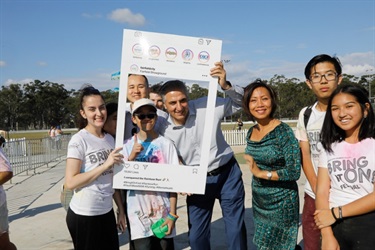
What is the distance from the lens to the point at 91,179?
281 centimetres

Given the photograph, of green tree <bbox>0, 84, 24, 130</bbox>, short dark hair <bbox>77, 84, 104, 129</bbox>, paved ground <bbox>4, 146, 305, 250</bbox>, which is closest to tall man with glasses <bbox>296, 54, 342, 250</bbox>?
paved ground <bbox>4, 146, 305, 250</bbox>

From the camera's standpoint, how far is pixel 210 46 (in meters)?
3.05

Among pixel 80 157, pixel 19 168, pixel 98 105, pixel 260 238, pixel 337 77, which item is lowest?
pixel 19 168

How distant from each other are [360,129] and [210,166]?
1.52m

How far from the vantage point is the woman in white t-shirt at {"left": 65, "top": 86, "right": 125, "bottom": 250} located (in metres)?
2.81

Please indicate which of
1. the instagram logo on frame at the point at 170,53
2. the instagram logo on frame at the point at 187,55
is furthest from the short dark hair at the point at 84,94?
the instagram logo on frame at the point at 187,55

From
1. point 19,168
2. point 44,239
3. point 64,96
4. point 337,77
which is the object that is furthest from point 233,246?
point 64,96

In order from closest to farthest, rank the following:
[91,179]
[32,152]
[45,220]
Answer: [91,179] < [45,220] < [32,152]

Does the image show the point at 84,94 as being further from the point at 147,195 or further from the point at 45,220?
the point at 45,220

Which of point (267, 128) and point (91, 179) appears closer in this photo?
point (91, 179)

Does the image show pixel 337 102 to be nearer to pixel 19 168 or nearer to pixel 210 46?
pixel 210 46

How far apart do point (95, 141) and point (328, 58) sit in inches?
87.5

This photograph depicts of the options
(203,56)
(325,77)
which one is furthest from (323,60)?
(203,56)

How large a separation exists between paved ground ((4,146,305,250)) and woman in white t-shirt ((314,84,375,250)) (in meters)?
2.40
